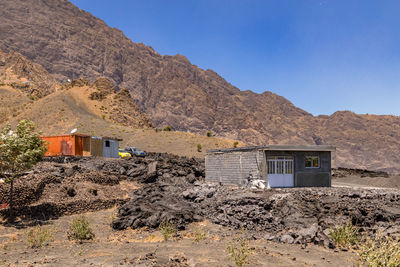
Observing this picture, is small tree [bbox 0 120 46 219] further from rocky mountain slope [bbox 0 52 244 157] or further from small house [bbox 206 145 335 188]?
rocky mountain slope [bbox 0 52 244 157]

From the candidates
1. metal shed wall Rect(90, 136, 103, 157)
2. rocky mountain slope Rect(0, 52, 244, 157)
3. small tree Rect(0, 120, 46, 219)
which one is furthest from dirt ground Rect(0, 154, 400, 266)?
rocky mountain slope Rect(0, 52, 244, 157)

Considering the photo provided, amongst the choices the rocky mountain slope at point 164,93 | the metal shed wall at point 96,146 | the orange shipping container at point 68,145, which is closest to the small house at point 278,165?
the metal shed wall at point 96,146

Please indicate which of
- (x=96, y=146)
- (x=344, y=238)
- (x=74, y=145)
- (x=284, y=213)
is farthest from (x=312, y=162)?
(x=74, y=145)

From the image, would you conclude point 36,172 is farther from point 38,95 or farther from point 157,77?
point 157,77

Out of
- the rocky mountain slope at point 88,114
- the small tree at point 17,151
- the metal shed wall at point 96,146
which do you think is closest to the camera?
the small tree at point 17,151

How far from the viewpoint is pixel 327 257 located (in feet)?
37.2

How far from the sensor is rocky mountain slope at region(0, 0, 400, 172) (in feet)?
492

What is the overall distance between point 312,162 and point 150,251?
60.1 feet

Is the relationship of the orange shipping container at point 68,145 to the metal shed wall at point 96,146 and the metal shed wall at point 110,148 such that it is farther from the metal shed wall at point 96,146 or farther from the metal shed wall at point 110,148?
the metal shed wall at point 110,148

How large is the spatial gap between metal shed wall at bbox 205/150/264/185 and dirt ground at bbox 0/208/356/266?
846 cm

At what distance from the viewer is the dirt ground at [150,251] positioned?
9.91 meters

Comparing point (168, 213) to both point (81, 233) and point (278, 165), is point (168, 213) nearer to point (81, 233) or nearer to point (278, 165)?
point (81, 233)

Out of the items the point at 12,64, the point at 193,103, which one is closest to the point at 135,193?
the point at 12,64

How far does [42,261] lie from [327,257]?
9606mm
